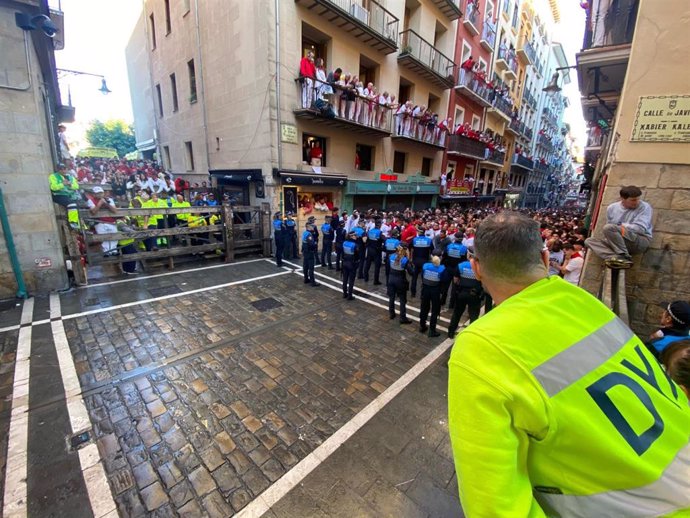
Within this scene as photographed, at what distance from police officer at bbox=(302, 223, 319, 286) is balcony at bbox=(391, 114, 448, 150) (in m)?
9.02

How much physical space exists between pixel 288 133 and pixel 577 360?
1134cm

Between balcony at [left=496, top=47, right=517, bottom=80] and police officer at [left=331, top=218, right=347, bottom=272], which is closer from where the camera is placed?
police officer at [left=331, top=218, right=347, bottom=272]

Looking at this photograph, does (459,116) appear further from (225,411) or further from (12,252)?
(12,252)

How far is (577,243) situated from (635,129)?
278 cm

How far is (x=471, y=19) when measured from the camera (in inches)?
725

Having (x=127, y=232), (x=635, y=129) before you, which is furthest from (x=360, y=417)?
(x=127, y=232)

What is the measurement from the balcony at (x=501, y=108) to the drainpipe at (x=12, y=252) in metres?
26.7

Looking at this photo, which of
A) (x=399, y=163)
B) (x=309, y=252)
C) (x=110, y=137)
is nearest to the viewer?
(x=309, y=252)

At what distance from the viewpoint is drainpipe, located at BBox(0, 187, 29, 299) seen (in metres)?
5.98

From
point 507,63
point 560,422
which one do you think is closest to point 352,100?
point 560,422

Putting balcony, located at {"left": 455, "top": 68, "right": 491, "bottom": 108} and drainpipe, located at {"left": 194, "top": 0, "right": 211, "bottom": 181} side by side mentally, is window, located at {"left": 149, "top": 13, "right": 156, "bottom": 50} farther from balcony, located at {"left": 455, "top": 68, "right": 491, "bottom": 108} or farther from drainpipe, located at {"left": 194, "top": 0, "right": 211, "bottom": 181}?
balcony, located at {"left": 455, "top": 68, "right": 491, "bottom": 108}

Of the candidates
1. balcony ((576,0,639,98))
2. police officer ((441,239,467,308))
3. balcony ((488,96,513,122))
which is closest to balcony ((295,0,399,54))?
balcony ((576,0,639,98))

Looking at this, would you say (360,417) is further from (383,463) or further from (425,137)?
(425,137)

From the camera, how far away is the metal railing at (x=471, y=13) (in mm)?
17875
